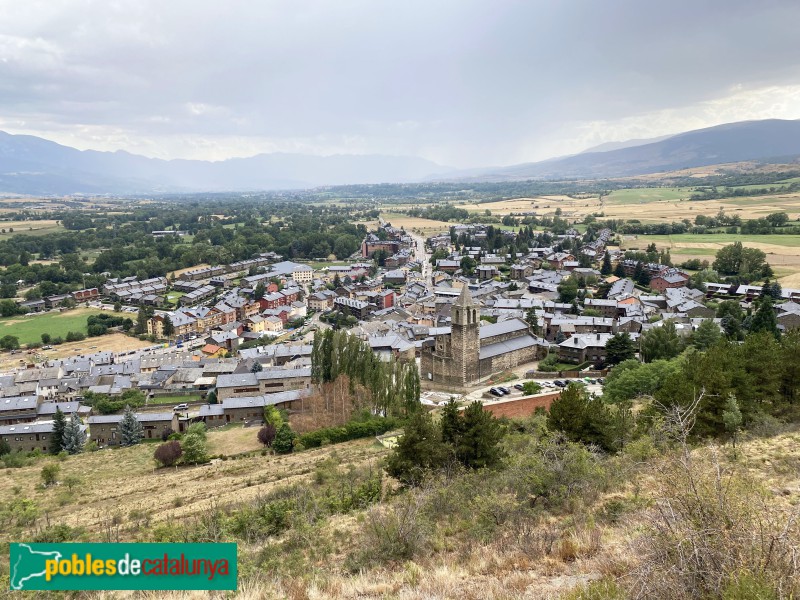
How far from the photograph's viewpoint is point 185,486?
19.2m

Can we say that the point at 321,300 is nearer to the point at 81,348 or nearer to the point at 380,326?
the point at 380,326

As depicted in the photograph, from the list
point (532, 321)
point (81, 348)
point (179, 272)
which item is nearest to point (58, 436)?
point (81, 348)

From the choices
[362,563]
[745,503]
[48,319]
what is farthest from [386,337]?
[48,319]

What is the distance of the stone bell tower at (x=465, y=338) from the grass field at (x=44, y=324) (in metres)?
39.7

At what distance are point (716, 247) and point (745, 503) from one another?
7160 cm

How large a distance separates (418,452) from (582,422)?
15.2 ft

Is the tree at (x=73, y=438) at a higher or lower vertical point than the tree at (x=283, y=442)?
lower

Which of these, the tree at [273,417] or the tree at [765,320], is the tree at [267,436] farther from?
the tree at [765,320]

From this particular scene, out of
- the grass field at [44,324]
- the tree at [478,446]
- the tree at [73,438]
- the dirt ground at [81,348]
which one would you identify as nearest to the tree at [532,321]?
the tree at [478,446]

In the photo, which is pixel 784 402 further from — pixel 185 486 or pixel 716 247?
pixel 716 247

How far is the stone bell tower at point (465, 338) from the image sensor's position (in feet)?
97.8

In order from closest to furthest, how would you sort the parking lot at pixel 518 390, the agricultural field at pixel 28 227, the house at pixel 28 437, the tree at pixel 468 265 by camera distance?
the house at pixel 28 437
the parking lot at pixel 518 390
the tree at pixel 468 265
the agricultural field at pixel 28 227

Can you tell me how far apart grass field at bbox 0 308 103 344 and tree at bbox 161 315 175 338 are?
8686mm

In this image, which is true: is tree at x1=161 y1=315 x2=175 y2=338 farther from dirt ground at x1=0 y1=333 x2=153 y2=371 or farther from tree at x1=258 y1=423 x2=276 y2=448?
tree at x1=258 y1=423 x2=276 y2=448
